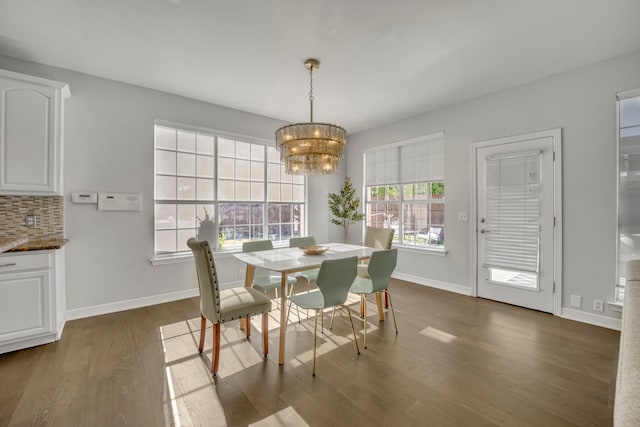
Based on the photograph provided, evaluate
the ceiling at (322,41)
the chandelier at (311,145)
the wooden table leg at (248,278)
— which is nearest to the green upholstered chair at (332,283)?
the wooden table leg at (248,278)

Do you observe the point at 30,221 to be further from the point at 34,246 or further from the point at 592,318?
the point at 592,318

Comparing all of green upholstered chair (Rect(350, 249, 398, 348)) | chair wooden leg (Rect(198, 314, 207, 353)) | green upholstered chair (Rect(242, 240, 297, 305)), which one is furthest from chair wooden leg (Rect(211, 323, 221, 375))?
green upholstered chair (Rect(350, 249, 398, 348))

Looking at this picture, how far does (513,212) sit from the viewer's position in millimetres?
3629

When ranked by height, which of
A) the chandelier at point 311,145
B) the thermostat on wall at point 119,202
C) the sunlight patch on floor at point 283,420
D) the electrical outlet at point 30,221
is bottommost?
the sunlight patch on floor at point 283,420

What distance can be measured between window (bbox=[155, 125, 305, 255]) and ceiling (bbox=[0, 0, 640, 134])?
827 millimetres

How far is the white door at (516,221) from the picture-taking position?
133 inches

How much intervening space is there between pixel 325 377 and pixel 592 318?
302 centimetres

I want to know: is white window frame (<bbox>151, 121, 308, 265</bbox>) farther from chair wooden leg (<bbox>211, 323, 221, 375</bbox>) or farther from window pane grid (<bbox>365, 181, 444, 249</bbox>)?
chair wooden leg (<bbox>211, 323, 221, 375</bbox>)

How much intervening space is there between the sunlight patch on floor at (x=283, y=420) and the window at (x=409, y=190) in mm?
3460

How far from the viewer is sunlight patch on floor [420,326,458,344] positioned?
8.91ft

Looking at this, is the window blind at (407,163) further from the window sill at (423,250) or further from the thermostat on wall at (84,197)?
the thermostat on wall at (84,197)

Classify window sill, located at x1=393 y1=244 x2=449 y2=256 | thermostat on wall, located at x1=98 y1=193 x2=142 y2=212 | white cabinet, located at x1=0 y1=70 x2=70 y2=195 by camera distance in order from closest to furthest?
white cabinet, located at x1=0 y1=70 x2=70 y2=195
thermostat on wall, located at x1=98 y1=193 x2=142 y2=212
window sill, located at x1=393 y1=244 x2=449 y2=256

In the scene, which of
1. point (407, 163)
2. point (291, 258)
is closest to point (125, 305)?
point (291, 258)

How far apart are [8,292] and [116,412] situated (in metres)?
1.59
